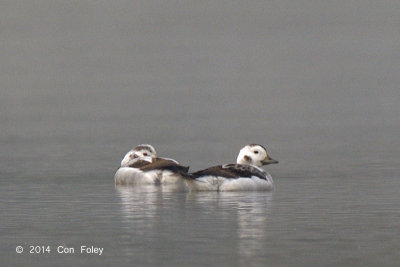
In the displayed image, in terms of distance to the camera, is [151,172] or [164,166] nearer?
[164,166]

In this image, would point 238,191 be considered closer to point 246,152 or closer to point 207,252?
point 246,152

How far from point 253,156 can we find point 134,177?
2058mm

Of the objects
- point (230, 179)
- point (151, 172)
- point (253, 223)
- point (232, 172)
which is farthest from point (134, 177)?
point (253, 223)

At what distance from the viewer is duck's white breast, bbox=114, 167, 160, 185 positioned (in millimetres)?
28141

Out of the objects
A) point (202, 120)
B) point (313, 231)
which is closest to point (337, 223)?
point (313, 231)

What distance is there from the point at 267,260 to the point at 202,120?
38378mm

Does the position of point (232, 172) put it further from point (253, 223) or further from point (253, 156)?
point (253, 223)

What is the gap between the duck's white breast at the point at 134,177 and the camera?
28.1 metres

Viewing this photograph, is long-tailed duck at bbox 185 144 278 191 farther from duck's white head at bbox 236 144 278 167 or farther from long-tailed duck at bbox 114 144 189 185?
duck's white head at bbox 236 144 278 167

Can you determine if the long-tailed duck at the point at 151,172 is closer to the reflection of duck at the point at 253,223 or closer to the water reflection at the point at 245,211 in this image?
the water reflection at the point at 245,211

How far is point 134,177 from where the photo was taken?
2848 centimetres

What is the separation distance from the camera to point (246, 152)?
2831cm

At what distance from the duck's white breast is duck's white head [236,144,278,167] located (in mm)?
1469

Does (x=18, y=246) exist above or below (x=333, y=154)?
below
